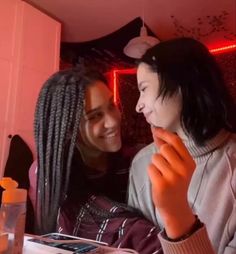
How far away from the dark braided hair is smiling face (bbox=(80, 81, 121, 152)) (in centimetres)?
2

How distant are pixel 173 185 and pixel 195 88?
394 mm

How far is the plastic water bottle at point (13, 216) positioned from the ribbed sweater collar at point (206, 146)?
1.27 feet

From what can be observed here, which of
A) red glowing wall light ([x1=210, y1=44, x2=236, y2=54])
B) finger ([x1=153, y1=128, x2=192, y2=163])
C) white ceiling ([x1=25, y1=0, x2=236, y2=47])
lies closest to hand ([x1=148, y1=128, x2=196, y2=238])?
finger ([x1=153, y1=128, x2=192, y2=163])

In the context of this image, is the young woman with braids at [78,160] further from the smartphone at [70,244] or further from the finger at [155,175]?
the finger at [155,175]

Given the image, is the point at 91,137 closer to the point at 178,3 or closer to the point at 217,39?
the point at 178,3

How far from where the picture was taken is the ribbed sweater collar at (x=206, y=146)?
0.67 m

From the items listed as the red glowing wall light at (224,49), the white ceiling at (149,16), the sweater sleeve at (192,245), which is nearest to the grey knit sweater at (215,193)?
the sweater sleeve at (192,245)

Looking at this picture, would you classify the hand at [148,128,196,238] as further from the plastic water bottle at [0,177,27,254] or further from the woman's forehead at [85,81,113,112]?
the woman's forehead at [85,81,113,112]

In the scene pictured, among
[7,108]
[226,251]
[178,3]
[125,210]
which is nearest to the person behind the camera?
[226,251]

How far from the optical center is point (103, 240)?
2.09 feet

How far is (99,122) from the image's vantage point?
75cm

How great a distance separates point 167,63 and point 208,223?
1.26 ft

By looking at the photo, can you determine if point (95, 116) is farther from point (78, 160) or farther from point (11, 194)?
point (11, 194)

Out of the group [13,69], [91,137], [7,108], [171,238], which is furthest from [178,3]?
[171,238]
